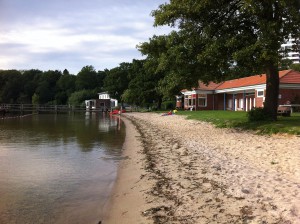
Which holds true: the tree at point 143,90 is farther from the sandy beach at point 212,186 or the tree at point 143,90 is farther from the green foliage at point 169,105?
the sandy beach at point 212,186

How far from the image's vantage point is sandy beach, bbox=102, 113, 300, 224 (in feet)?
19.5

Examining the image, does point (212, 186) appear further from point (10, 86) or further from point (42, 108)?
point (10, 86)

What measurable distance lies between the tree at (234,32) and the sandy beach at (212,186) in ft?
15.6

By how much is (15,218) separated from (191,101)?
48.3m

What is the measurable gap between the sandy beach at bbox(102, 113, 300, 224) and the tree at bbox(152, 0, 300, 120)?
4754 mm

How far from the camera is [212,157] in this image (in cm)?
1117

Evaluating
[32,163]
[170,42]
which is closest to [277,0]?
→ [170,42]

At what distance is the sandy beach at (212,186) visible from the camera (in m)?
5.96

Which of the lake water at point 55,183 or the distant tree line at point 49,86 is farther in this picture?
the distant tree line at point 49,86

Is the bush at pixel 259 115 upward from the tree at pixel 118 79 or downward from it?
downward

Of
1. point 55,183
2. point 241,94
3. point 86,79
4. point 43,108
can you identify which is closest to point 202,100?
point 241,94

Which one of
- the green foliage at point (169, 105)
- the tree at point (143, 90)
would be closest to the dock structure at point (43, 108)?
the tree at point (143, 90)

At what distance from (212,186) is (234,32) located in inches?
491

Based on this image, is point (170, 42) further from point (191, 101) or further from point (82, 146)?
point (191, 101)
